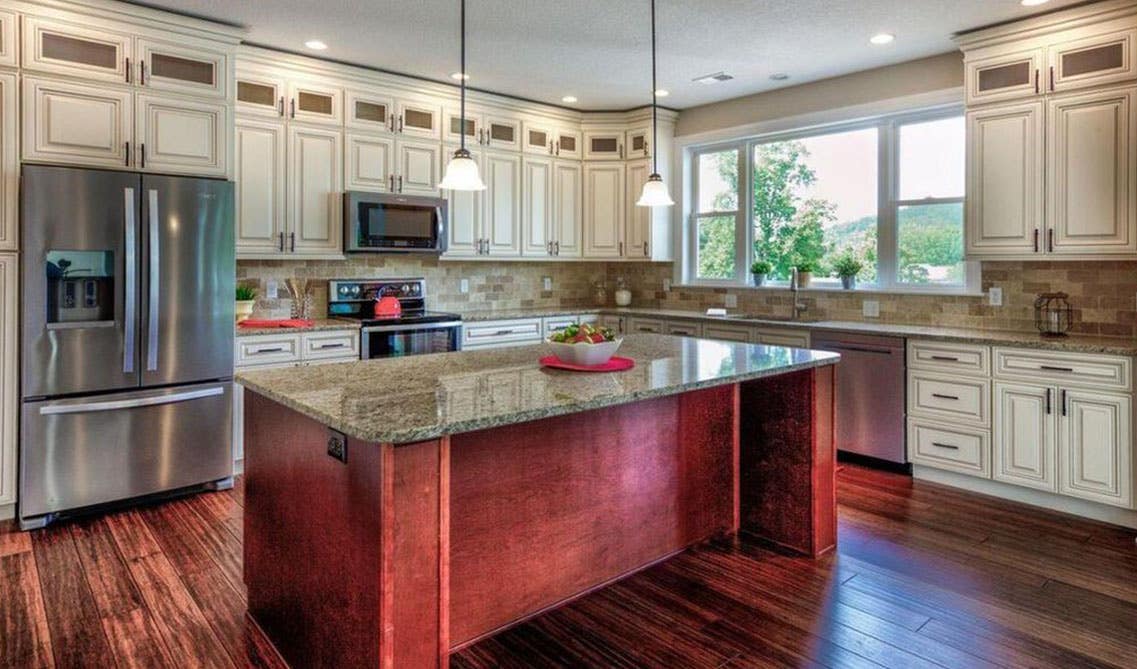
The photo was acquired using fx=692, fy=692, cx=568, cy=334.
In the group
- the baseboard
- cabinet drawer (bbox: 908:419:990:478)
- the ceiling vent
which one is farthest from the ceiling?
the baseboard

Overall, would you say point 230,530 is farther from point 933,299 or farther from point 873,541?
point 933,299

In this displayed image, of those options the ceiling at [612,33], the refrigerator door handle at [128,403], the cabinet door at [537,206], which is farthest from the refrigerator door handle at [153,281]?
the cabinet door at [537,206]

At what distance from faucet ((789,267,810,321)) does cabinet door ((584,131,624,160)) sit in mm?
1938

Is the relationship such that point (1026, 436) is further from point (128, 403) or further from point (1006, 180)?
point (128, 403)

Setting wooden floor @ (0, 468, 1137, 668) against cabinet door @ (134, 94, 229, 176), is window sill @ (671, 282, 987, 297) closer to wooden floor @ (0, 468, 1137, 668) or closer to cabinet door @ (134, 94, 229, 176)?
wooden floor @ (0, 468, 1137, 668)

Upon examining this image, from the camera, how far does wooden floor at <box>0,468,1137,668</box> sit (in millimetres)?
2311

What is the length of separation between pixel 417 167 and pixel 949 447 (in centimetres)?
404

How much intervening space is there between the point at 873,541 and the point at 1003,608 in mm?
695

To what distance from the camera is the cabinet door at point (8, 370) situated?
11.1 feet

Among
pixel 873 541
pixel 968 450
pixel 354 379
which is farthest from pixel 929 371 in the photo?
pixel 354 379

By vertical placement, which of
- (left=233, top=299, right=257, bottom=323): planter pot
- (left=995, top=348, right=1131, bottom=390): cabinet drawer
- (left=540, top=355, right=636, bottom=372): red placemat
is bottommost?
(left=995, top=348, right=1131, bottom=390): cabinet drawer

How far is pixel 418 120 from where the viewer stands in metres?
5.18

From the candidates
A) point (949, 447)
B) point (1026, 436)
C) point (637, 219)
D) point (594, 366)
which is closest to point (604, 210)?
point (637, 219)

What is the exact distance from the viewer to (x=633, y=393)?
2.21 metres
